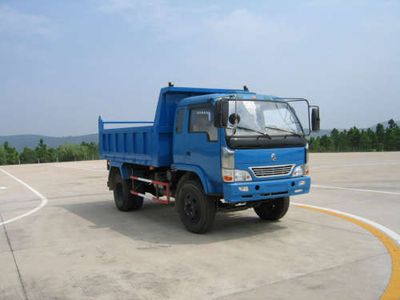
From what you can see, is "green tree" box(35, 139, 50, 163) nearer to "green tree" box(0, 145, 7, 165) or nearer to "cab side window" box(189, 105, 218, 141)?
"green tree" box(0, 145, 7, 165)

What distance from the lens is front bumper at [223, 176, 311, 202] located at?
6340mm

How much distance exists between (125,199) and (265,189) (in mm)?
4239

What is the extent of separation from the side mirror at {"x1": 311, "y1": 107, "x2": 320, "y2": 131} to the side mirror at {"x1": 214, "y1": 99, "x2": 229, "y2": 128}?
89.0 inches

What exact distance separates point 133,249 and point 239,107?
283cm

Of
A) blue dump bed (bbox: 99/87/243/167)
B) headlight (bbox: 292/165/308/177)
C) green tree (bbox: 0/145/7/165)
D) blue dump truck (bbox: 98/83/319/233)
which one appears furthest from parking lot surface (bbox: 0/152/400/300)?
green tree (bbox: 0/145/7/165)

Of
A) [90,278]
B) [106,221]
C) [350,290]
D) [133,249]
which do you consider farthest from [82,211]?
[350,290]

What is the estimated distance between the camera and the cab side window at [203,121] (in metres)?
6.69

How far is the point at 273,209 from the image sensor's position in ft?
26.2

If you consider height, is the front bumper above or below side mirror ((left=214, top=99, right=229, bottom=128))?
below

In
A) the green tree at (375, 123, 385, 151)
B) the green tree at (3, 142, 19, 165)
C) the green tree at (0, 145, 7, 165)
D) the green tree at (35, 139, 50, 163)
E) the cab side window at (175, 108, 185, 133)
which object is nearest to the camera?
the cab side window at (175, 108, 185, 133)

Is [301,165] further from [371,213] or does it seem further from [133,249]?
[133,249]

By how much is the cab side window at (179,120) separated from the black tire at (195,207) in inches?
38.4

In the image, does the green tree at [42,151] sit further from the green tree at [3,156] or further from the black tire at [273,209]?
the black tire at [273,209]

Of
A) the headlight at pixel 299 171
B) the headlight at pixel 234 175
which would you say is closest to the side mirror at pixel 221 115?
the headlight at pixel 234 175
